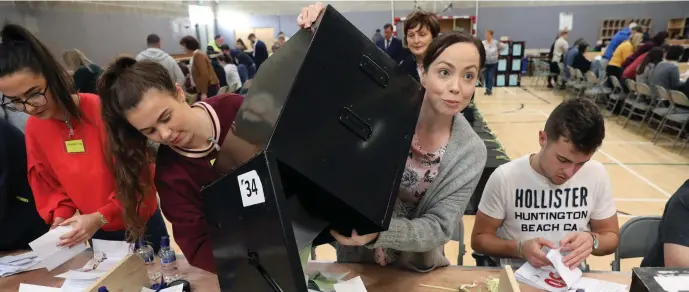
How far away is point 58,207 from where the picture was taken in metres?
1.47

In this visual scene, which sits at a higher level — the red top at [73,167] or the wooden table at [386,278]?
the red top at [73,167]

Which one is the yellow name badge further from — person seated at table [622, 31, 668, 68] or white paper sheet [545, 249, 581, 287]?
person seated at table [622, 31, 668, 68]

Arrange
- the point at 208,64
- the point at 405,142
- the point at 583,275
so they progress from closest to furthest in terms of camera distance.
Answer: the point at 405,142
the point at 583,275
the point at 208,64

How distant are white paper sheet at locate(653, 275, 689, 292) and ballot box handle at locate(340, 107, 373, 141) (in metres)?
0.53

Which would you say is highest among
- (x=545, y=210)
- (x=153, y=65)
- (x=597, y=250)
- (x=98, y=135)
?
(x=153, y=65)

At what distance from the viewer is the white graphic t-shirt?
150 centimetres

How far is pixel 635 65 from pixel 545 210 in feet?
19.0

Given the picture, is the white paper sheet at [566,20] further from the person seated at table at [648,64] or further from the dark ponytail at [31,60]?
the dark ponytail at [31,60]

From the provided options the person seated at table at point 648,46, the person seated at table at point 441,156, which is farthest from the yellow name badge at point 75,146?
the person seated at table at point 648,46

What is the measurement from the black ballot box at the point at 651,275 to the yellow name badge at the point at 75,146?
5.31ft

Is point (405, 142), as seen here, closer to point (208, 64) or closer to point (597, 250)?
point (597, 250)

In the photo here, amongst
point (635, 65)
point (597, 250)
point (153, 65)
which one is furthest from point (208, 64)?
point (635, 65)

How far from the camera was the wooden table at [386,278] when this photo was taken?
3.87 ft

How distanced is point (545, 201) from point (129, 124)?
1.45m
